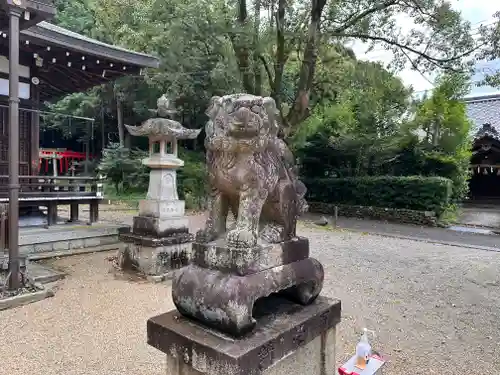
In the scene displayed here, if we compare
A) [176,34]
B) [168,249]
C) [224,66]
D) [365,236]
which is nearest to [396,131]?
[365,236]

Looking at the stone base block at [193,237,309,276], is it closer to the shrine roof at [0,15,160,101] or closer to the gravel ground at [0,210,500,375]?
the gravel ground at [0,210,500,375]

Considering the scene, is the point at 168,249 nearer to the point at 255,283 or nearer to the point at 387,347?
the point at 387,347

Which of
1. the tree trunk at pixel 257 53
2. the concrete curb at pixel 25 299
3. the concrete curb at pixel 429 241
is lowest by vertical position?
the concrete curb at pixel 429 241

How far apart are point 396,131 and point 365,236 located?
222 inches

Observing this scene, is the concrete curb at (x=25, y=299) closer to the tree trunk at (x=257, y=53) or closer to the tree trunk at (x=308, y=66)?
the tree trunk at (x=308, y=66)

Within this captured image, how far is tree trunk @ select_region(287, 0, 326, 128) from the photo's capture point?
27.2ft

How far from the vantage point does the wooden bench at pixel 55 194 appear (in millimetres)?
6789

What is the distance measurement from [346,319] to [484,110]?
2109cm

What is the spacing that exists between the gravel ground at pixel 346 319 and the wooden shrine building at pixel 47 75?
1.63 meters

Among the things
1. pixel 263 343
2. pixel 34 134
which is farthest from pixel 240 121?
pixel 34 134

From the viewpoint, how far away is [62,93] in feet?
31.4

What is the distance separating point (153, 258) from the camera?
17.5 ft


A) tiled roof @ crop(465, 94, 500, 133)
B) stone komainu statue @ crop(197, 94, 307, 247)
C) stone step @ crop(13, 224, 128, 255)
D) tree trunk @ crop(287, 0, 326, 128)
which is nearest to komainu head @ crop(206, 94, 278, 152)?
stone komainu statue @ crop(197, 94, 307, 247)

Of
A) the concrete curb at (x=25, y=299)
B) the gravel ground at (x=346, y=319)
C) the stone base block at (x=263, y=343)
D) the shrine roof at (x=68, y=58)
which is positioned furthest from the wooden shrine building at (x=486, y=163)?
the concrete curb at (x=25, y=299)
